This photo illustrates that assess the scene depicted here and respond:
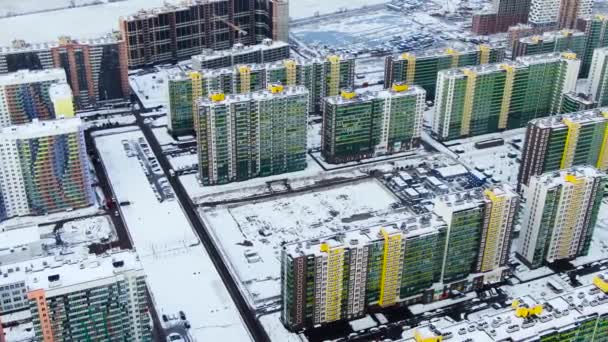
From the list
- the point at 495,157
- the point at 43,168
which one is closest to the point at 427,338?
the point at 43,168

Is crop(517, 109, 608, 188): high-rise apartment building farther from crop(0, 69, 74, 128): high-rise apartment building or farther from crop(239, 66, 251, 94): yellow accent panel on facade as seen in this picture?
crop(0, 69, 74, 128): high-rise apartment building

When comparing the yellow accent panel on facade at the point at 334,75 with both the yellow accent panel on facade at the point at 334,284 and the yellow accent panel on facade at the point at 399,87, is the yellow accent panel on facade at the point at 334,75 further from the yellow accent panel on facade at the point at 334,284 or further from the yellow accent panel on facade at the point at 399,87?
the yellow accent panel on facade at the point at 334,284

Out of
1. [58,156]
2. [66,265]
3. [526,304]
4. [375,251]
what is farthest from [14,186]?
[526,304]

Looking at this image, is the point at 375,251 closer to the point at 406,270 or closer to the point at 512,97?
the point at 406,270

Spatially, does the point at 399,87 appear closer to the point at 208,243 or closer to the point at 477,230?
the point at 477,230

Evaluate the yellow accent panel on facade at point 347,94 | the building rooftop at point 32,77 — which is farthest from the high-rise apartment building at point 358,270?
the building rooftop at point 32,77

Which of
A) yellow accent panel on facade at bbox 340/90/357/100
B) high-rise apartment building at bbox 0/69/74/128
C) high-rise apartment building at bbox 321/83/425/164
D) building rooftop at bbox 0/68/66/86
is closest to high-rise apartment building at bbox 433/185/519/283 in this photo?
high-rise apartment building at bbox 321/83/425/164
